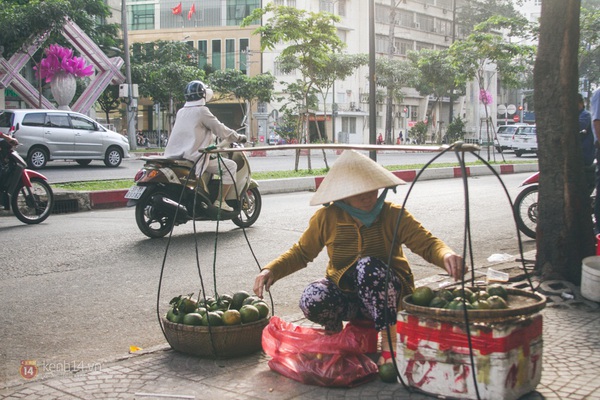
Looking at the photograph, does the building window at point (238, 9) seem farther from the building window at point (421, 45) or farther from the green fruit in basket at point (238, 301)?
the green fruit in basket at point (238, 301)

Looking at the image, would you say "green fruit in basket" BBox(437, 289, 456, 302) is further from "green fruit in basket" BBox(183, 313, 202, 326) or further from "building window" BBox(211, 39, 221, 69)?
"building window" BBox(211, 39, 221, 69)

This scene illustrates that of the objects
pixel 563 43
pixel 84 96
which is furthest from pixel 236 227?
pixel 84 96

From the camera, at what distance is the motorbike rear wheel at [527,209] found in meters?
8.09

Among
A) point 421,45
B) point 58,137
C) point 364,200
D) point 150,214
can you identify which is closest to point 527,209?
point 150,214

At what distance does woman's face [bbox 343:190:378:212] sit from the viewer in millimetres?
3498

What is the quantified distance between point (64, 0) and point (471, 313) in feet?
81.0

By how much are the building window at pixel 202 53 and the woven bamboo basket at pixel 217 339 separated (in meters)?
54.0

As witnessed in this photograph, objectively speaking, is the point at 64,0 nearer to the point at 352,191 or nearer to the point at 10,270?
the point at 10,270

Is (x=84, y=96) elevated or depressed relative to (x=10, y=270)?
elevated

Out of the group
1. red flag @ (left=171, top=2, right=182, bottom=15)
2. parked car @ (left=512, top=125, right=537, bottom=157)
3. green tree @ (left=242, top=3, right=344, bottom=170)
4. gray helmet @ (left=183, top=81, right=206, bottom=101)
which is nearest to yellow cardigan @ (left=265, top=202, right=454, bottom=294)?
gray helmet @ (left=183, top=81, right=206, bottom=101)

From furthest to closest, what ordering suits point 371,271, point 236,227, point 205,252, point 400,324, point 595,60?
point 595,60 → point 236,227 → point 205,252 → point 371,271 → point 400,324

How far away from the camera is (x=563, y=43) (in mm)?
5164

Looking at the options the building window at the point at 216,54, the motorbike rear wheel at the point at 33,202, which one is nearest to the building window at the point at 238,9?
the building window at the point at 216,54

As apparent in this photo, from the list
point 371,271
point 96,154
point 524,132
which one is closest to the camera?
point 371,271
